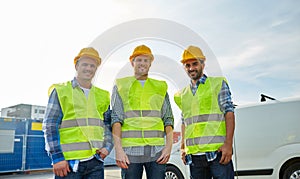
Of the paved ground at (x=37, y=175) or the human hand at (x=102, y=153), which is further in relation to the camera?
the paved ground at (x=37, y=175)

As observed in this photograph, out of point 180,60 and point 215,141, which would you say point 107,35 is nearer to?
point 180,60

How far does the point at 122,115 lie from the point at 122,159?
1.24 feet

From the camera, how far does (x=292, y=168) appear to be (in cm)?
448

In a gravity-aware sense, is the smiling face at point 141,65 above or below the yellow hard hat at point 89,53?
below

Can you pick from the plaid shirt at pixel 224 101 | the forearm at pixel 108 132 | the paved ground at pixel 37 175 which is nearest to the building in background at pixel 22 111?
the paved ground at pixel 37 175

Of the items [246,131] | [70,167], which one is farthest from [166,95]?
[246,131]

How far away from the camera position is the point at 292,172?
14.7 feet

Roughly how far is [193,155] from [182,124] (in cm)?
40

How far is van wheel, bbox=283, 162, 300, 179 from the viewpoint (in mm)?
4461

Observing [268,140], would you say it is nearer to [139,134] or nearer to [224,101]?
[224,101]

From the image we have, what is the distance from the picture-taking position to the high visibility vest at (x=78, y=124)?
2.34 meters

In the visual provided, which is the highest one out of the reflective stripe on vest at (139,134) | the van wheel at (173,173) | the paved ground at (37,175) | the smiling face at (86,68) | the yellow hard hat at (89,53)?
the yellow hard hat at (89,53)

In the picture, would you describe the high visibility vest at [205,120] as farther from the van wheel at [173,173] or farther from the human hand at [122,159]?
the van wheel at [173,173]

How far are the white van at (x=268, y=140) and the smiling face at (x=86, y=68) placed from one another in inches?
105
